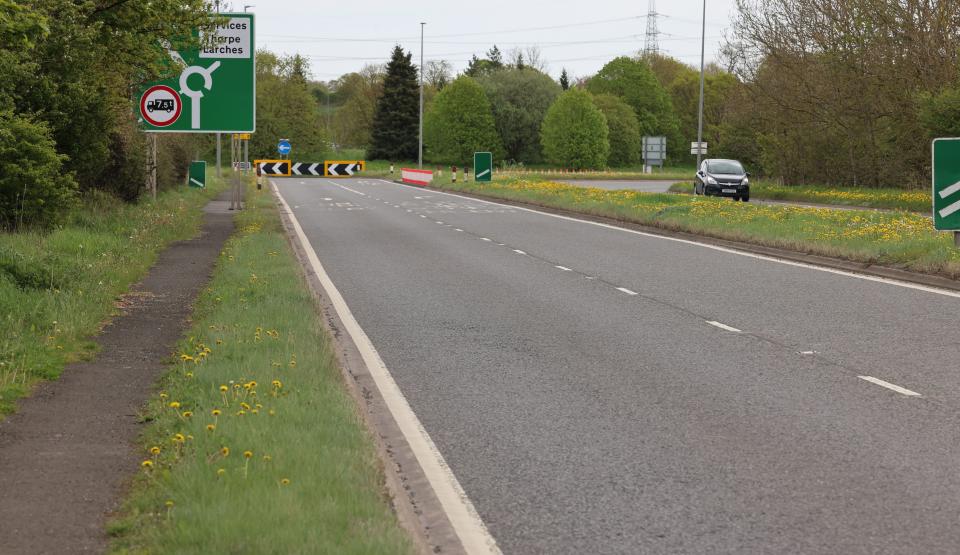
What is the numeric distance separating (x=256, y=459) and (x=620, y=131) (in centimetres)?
11590

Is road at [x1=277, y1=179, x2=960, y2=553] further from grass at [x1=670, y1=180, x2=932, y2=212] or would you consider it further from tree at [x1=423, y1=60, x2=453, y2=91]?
tree at [x1=423, y1=60, x2=453, y2=91]

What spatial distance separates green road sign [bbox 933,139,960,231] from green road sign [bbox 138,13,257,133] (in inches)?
554

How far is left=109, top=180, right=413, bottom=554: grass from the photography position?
450cm

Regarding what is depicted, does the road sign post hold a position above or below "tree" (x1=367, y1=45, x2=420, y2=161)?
below

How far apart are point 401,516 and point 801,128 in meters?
44.0

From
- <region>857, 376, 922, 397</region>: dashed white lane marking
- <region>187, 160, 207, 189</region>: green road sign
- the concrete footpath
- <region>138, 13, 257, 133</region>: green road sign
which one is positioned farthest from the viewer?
<region>187, 160, 207, 189</region>: green road sign

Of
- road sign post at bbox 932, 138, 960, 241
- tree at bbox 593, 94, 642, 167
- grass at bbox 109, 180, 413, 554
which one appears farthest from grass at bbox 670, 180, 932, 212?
tree at bbox 593, 94, 642, 167

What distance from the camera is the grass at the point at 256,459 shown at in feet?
14.8

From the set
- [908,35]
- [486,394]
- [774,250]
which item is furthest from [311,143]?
[486,394]

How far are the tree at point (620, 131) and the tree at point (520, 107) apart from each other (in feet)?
18.7

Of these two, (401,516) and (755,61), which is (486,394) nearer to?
(401,516)

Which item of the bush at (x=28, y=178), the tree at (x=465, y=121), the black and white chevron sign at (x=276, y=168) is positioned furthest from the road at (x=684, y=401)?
the tree at (x=465, y=121)

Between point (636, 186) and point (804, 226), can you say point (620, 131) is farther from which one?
point (804, 226)

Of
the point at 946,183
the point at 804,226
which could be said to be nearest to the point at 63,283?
the point at 946,183
